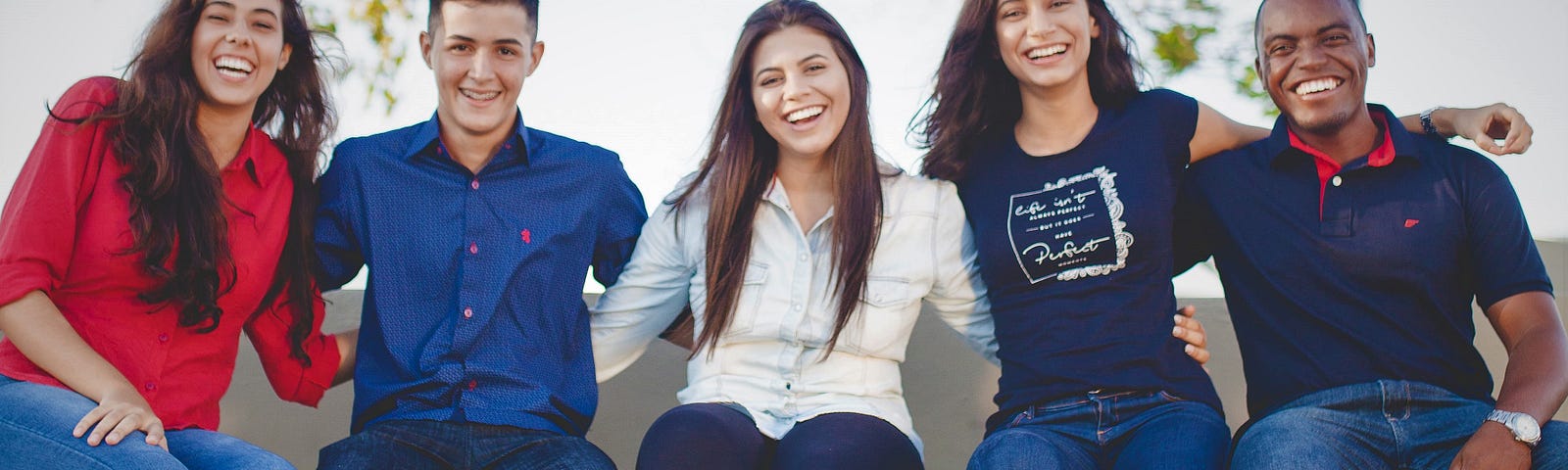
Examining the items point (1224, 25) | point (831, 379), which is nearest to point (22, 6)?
point (831, 379)

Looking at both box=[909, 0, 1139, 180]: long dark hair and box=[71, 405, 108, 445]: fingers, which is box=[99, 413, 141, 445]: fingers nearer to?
box=[71, 405, 108, 445]: fingers

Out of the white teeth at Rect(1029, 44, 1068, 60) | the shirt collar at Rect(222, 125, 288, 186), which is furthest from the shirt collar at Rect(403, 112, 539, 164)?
the white teeth at Rect(1029, 44, 1068, 60)

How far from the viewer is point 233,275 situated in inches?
96.7

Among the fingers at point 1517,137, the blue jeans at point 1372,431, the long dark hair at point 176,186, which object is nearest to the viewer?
the blue jeans at point 1372,431

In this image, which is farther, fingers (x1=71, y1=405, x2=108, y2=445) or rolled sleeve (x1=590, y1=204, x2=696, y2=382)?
rolled sleeve (x1=590, y1=204, x2=696, y2=382)

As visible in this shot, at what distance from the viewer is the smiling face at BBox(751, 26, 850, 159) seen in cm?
259

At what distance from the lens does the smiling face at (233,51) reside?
2.47 meters

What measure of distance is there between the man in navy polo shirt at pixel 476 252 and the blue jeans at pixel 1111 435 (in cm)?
79

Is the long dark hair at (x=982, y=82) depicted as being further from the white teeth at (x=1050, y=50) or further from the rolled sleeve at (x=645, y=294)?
the rolled sleeve at (x=645, y=294)

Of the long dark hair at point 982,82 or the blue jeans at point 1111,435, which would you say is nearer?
the blue jeans at point 1111,435

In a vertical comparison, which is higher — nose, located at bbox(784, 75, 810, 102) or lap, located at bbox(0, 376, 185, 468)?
nose, located at bbox(784, 75, 810, 102)

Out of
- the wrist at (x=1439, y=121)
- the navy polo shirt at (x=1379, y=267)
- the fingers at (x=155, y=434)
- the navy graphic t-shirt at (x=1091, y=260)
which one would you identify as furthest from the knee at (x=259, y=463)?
the wrist at (x=1439, y=121)

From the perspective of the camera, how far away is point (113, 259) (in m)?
2.34

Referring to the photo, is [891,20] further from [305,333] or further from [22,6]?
[22,6]
